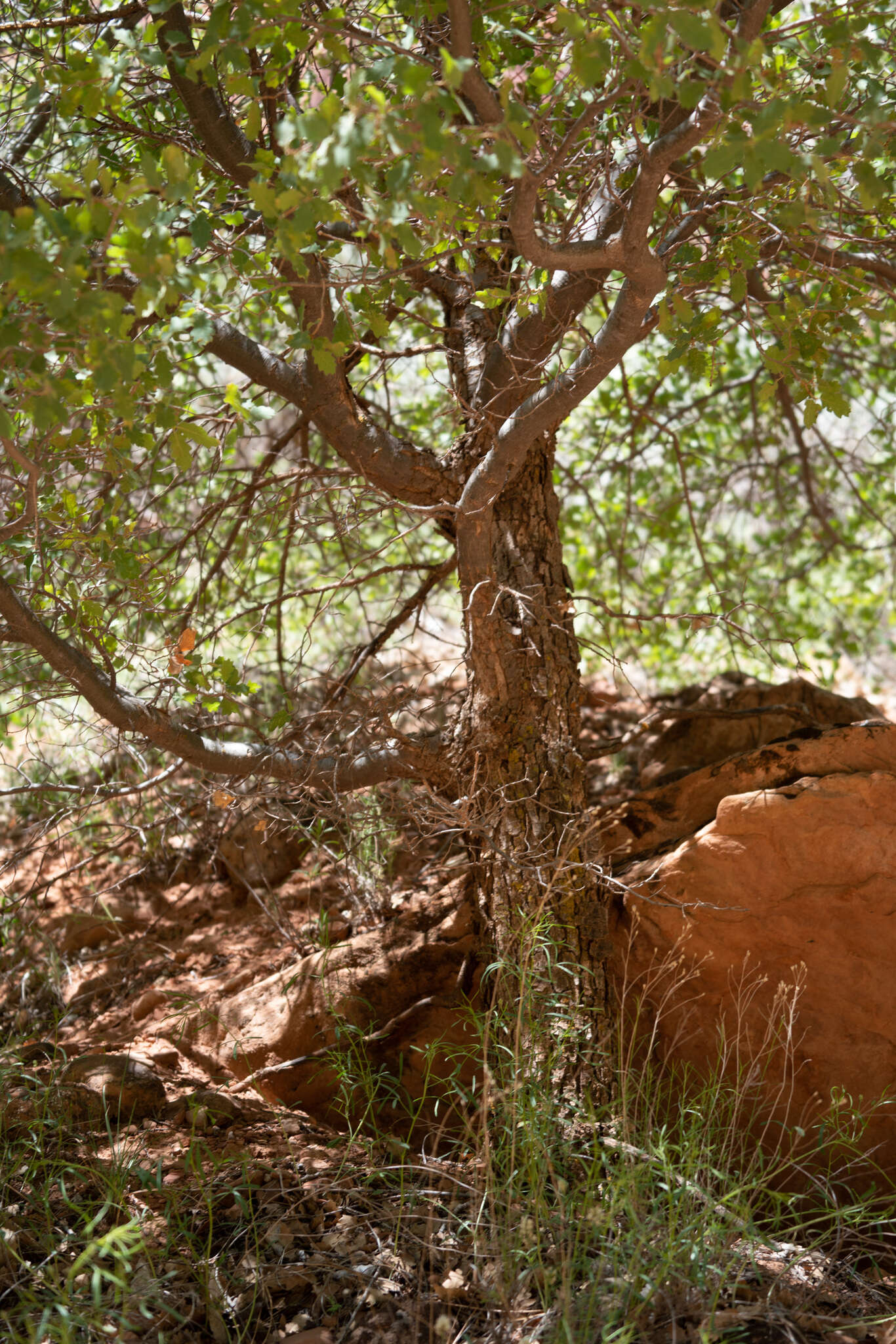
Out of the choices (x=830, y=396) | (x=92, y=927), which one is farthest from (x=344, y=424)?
(x=92, y=927)

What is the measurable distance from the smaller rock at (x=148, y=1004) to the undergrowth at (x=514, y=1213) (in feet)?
2.03

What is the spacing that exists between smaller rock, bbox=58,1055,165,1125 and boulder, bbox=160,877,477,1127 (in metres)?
0.34

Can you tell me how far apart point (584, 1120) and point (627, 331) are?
2150 millimetres

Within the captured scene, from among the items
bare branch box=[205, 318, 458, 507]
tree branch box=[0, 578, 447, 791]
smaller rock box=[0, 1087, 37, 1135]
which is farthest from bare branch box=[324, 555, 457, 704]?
smaller rock box=[0, 1087, 37, 1135]

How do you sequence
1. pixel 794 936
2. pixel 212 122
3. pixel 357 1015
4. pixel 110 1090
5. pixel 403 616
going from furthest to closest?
1. pixel 403 616
2. pixel 357 1015
3. pixel 794 936
4. pixel 110 1090
5. pixel 212 122

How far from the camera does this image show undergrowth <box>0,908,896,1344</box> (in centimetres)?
221

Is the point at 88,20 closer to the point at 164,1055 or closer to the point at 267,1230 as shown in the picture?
the point at 164,1055

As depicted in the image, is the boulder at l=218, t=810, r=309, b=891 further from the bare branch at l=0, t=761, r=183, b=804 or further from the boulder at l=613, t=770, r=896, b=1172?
the boulder at l=613, t=770, r=896, b=1172

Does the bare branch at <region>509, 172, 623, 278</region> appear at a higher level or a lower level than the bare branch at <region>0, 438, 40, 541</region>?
higher

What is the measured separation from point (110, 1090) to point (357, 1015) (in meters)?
0.80

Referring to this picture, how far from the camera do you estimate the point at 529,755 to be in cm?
323

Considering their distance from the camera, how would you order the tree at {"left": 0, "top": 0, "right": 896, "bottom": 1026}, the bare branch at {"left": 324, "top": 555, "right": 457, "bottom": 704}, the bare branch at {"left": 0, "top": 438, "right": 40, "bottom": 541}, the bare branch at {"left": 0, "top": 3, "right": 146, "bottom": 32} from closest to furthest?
the tree at {"left": 0, "top": 0, "right": 896, "bottom": 1026} → the bare branch at {"left": 0, "top": 438, "right": 40, "bottom": 541} → the bare branch at {"left": 0, "top": 3, "right": 146, "bottom": 32} → the bare branch at {"left": 324, "top": 555, "right": 457, "bottom": 704}

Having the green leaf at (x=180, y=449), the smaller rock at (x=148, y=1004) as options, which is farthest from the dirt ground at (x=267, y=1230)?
the green leaf at (x=180, y=449)

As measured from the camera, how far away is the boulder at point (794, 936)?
3135 mm
